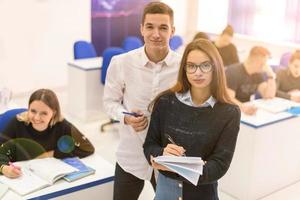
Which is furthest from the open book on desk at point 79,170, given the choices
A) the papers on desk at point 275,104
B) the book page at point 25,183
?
the papers on desk at point 275,104

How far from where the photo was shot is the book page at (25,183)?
211 cm

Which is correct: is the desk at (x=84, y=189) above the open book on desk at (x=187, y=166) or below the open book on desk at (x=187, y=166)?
below

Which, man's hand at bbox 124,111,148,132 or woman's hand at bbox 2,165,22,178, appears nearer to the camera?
man's hand at bbox 124,111,148,132

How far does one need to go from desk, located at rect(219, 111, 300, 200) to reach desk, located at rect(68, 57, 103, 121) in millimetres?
2209

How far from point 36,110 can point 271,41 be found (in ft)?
16.0

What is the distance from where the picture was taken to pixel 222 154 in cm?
179

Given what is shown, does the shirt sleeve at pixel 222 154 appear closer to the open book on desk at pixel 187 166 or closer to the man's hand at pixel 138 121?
the open book on desk at pixel 187 166

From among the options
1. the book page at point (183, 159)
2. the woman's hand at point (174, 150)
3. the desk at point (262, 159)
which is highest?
the woman's hand at point (174, 150)

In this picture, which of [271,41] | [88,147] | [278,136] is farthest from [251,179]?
[271,41]

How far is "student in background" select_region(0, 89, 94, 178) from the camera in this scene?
2.45 meters

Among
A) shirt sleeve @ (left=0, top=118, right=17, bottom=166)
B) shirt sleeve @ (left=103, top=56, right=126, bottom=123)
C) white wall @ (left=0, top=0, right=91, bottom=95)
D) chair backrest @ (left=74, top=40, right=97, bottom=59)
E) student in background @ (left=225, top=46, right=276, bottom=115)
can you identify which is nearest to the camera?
shirt sleeve @ (left=103, top=56, right=126, bottom=123)

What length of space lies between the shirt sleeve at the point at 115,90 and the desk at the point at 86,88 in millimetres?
2792

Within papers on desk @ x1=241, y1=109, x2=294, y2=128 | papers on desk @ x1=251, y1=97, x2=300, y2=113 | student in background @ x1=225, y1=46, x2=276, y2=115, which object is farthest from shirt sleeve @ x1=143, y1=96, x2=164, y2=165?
student in background @ x1=225, y1=46, x2=276, y2=115

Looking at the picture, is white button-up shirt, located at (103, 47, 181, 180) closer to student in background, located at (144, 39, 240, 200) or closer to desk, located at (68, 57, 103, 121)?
student in background, located at (144, 39, 240, 200)
